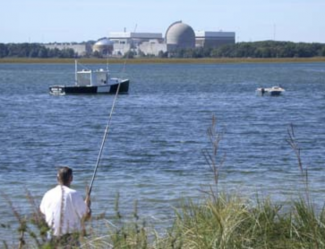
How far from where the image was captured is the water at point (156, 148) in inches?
754

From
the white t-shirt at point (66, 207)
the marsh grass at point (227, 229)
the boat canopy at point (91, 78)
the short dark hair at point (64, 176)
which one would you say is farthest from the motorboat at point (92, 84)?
the white t-shirt at point (66, 207)

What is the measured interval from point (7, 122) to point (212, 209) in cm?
3605

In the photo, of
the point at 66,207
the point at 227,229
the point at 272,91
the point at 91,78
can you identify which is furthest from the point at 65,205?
the point at 91,78

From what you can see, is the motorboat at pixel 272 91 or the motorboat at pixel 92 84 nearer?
the motorboat at pixel 272 91

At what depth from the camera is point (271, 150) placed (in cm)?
2902

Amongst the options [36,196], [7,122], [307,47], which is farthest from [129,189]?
[307,47]

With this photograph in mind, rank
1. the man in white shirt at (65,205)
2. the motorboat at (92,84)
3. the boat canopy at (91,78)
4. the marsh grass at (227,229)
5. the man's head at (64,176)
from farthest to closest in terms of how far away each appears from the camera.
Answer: the boat canopy at (91,78), the motorboat at (92,84), the man's head at (64,176), the man in white shirt at (65,205), the marsh grass at (227,229)

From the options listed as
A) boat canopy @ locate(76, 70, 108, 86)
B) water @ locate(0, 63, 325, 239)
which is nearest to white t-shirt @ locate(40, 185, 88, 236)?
water @ locate(0, 63, 325, 239)

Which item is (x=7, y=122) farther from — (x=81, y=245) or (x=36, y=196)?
(x=81, y=245)

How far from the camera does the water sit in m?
19.1

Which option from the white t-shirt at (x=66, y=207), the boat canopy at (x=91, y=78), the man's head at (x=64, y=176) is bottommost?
the boat canopy at (x=91, y=78)

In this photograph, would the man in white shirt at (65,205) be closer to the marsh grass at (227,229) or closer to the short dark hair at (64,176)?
the short dark hair at (64,176)

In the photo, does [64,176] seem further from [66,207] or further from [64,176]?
[66,207]

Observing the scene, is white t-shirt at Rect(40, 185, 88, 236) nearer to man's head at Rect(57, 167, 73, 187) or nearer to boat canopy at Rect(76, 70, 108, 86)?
man's head at Rect(57, 167, 73, 187)
